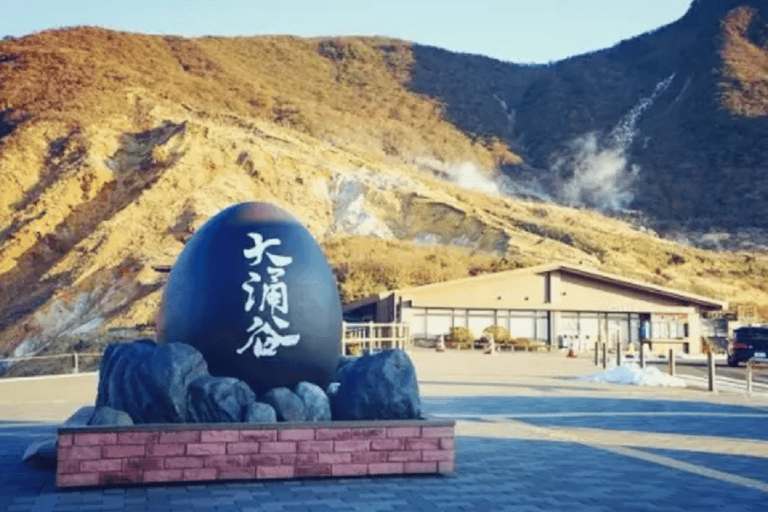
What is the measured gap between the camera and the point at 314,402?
9.46m

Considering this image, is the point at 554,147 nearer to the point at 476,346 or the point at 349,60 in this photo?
the point at 349,60

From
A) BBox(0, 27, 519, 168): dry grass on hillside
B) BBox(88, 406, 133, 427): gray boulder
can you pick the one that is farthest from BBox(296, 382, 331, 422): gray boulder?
BBox(0, 27, 519, 168): dry grass on hillside

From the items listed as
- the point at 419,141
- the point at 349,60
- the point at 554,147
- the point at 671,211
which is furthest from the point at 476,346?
the point at 349,60

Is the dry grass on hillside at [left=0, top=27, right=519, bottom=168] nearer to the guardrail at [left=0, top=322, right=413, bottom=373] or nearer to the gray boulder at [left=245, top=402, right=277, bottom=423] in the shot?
the guardrail at [left=0, top=322, right=413, bottom=373]

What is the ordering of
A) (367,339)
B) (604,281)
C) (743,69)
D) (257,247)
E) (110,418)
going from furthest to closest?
(743,69), (604,281), (367,339), (257,247), (110,418)

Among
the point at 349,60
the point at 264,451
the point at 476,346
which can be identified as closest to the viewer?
the point at 264,451

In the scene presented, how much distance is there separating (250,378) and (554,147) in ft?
335

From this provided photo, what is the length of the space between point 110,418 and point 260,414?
146 centimetres

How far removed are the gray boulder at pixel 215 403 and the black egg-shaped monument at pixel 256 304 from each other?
52 cm

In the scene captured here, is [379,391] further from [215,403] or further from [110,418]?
[110,418]

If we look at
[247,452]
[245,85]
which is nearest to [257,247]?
[247,452]

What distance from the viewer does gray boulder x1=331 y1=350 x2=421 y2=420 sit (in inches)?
376

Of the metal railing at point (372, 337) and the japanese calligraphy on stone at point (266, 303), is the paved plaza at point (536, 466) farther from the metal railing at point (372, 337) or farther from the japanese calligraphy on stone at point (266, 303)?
the metal railing at point (372, 337)

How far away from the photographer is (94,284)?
53.0 meters
